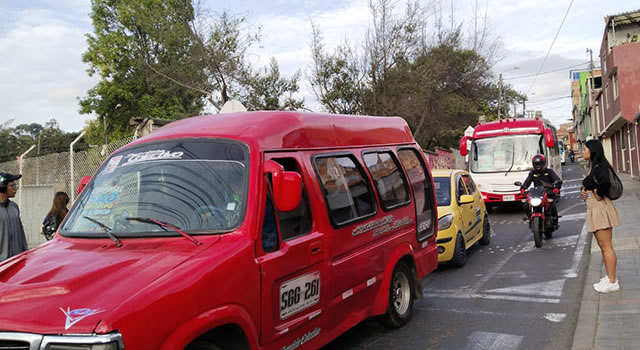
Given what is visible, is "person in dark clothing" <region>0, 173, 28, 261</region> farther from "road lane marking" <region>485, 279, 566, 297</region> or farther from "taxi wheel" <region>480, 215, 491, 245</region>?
"taxi wheel" <region>480, 215, 491, 245</region>

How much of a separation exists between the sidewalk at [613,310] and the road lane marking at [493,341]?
0.53m

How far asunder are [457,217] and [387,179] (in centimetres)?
338

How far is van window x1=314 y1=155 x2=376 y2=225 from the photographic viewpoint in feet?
15.7

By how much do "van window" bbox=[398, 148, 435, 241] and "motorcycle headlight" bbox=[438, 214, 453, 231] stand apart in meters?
1.72

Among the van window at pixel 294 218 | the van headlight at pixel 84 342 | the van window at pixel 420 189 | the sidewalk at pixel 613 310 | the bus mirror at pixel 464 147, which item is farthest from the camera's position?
the bus mirror at pixel 464 147

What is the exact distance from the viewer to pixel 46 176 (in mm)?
11539

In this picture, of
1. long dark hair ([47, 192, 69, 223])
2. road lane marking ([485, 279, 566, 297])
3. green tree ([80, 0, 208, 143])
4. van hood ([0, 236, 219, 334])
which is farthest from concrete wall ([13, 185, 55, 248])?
green tree ([80, 0, 208, 143])

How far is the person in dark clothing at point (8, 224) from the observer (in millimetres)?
5852

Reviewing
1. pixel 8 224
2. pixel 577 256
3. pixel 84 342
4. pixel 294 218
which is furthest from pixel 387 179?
pixel 577 256

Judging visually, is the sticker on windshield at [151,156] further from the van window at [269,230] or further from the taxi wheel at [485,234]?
the taxi wheel at [485,234]

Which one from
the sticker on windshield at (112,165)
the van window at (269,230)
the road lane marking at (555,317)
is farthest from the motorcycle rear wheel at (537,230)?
the sticker on windshield at (112,165)

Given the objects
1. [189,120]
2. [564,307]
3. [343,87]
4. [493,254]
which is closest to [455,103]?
[343,87]

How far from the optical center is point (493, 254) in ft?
32.4

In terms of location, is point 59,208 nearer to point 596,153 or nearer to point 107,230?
point 107,230
